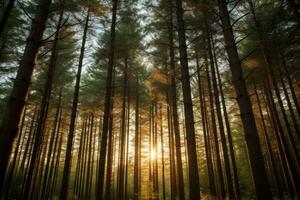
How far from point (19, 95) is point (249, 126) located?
4265 millimetres

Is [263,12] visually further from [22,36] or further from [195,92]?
[22,36]

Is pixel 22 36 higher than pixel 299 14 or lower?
higher

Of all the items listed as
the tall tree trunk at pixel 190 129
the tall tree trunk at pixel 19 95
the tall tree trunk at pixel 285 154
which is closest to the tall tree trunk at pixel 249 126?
the tall tree trunk at pixel 190 129

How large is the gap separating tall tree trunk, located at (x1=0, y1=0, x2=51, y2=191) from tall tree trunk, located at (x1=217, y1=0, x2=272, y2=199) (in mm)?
4145

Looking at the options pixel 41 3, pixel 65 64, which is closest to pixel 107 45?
pixel 65 64

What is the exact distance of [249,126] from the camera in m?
4.16

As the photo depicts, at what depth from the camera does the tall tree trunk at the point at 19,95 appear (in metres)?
2.60

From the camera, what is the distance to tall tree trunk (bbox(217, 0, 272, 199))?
12.3 feet

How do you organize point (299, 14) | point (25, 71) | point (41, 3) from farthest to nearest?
A: point (299, 14), point (41, 3), point (25, 71)

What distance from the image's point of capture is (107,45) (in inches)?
512

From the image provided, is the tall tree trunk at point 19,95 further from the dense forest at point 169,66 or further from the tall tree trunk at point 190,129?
the tall tree trunk at point 190,129

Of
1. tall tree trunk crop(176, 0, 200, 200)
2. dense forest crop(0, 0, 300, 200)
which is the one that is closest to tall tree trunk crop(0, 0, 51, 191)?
dense forest crop(0, 0, 300, 200)

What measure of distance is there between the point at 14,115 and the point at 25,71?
740 mm

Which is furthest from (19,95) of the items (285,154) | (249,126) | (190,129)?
(285,154)
